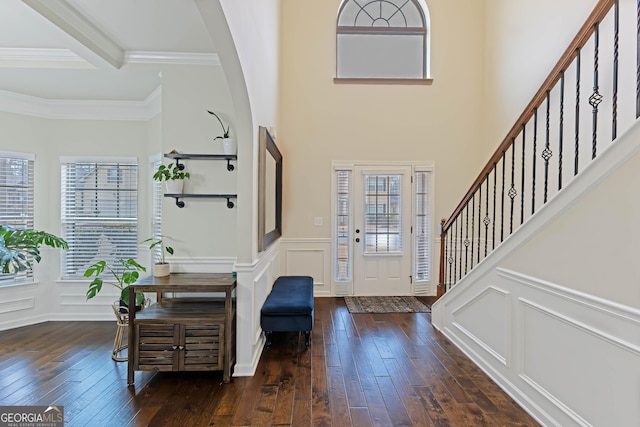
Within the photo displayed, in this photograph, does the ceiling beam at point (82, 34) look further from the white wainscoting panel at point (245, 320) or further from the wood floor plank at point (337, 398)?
the wood floor plank at point (337, 398)

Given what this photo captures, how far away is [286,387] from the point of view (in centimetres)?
256

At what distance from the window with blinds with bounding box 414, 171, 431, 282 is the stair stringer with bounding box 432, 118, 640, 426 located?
240cm

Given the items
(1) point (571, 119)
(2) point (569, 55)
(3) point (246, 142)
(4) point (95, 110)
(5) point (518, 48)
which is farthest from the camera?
(5) point (518, 48)

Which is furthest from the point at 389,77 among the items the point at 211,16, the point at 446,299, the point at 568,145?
the point at 211,16

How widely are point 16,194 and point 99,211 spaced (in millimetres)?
875

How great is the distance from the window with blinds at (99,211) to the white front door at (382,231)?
3130 millimetres

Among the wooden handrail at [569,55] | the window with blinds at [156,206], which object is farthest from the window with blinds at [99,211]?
the wooden handrail at [569,55]

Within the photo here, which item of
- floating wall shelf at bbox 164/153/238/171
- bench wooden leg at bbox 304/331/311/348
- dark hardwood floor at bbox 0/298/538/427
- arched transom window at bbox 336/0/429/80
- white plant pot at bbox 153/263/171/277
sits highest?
arched transom window at bbox 336/0/429/80

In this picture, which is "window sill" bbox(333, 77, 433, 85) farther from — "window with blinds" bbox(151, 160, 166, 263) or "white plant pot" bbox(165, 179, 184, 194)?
"white plant pot" bbox(165, 179, 184, 194)

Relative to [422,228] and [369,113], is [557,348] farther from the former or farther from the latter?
[369,113]

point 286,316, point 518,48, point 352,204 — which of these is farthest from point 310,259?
point 518,48

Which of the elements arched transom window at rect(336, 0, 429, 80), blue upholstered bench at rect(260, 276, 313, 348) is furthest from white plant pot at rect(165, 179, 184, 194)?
arched transom window at rect(336, 0, 429, 80)

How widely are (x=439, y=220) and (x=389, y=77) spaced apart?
2.43 m

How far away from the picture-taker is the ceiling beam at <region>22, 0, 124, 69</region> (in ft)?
8.19
